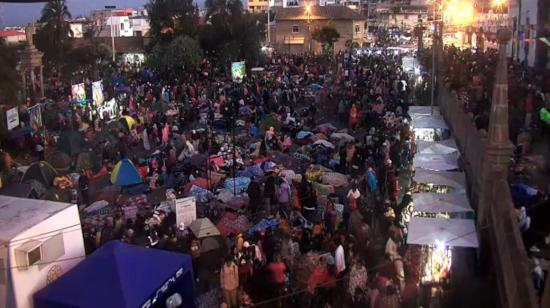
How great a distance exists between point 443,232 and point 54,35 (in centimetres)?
3834

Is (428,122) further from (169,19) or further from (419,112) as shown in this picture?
(169,19)

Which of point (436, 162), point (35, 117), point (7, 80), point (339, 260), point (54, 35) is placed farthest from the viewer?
point (54, 35)

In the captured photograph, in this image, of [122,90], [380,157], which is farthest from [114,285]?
[122,90]

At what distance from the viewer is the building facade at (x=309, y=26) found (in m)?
74.9

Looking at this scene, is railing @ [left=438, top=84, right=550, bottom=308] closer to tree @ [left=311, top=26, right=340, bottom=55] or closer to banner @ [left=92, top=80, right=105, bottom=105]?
banner @ [left=92, top=80, right=105, bottom=105]

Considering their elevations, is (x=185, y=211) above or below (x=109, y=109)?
below

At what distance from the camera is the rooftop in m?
8.49

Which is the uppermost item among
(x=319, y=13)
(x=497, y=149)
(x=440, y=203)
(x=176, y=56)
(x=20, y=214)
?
(x=319, y=13)

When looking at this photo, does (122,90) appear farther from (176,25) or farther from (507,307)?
(507,307)

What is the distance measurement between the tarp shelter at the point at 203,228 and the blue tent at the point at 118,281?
2509mm

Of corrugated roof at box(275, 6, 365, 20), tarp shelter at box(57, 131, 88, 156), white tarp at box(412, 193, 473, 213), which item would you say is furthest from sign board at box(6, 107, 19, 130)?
corrugated roof at box(275, 6, 365, 20)

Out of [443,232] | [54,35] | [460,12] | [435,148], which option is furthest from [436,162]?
[460,12]

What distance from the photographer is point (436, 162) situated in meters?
15.8

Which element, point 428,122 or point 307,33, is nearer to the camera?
point 428,122
